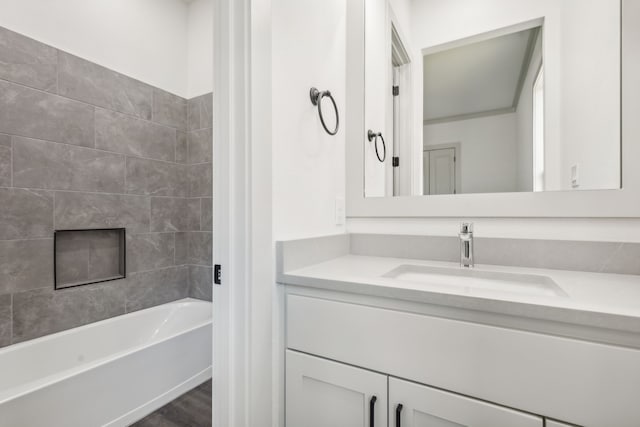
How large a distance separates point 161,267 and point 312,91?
1898mm

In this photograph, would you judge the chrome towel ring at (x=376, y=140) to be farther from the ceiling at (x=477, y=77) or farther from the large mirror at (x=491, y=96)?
the ceiling at (x=477, y=77)

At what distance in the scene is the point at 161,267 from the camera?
7.29 feet

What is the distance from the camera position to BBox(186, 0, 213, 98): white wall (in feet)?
7.59

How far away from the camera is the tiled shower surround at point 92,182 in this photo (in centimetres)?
151

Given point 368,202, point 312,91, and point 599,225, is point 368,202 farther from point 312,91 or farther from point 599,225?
point 599,225

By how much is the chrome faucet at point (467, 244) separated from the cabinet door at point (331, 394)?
54 cm

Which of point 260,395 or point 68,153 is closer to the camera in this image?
point 260,395

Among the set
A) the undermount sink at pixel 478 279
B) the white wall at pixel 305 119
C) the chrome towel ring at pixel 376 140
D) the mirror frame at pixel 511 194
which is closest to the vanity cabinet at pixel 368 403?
the undermount sink at pixel 478 279

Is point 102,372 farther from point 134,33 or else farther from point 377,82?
point 134,33

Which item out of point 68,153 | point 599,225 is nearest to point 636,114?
point 599,225

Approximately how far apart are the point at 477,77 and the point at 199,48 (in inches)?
85.9

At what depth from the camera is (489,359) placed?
62cm

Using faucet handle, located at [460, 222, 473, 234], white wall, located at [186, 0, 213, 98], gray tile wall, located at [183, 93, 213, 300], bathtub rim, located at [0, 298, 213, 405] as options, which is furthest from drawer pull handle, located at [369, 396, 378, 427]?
white wall, located at [186, 0, 213, 98]

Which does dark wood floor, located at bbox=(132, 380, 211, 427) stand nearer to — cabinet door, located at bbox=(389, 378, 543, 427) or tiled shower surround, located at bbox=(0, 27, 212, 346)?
tiled shower surround, located at bbox=(0, 27, 212, 346)
